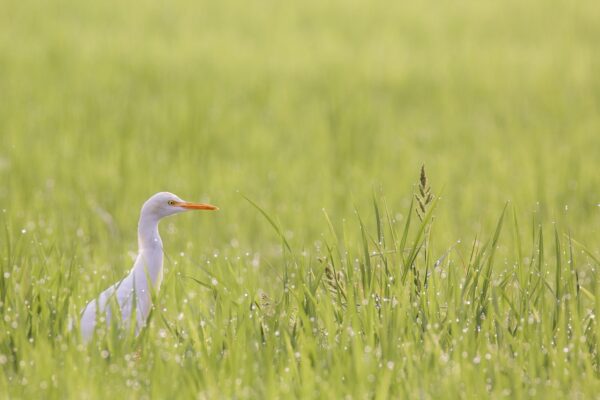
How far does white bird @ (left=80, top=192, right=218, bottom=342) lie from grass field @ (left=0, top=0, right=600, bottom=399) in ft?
0.29

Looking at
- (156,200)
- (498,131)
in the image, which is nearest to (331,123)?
(498,131)

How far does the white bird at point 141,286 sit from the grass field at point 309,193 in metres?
0.09

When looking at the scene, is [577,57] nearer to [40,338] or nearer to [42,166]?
[42,166]

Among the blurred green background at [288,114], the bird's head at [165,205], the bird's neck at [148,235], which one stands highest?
the bird's head at [165,205]

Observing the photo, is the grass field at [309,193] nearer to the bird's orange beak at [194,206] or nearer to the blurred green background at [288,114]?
the blurred green background at [288,114]

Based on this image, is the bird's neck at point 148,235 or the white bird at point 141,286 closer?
the white bird at point 141,286

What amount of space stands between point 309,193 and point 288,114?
6.65ft

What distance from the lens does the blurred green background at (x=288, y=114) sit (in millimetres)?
7133

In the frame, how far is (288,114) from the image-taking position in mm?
9172

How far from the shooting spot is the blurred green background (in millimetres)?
7133

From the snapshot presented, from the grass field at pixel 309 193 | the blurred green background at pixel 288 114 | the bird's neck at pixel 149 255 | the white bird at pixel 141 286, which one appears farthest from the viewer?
the blurred green background at pixel 288 114

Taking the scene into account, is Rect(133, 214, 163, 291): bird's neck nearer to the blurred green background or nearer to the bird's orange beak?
the bird's orange beak

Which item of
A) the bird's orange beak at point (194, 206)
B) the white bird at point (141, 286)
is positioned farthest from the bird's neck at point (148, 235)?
the bird's orange beak at point (194, 206)

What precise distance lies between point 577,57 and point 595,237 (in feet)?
16.4
